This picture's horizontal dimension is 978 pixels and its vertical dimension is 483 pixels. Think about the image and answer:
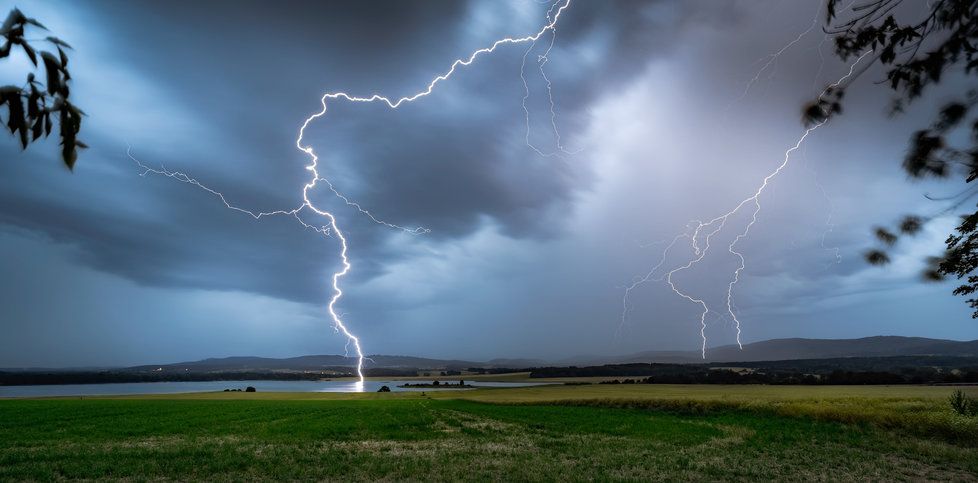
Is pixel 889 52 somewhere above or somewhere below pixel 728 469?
above

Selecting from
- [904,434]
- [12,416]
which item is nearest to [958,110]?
[904,434]

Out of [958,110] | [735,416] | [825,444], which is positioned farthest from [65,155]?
[735,416]

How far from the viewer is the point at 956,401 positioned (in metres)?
26.2

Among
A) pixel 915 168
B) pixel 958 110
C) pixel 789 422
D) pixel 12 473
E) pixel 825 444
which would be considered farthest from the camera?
pixel 789 422

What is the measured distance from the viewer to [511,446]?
871 inches

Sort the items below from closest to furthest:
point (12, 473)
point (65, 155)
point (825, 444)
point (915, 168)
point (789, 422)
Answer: point (65, 155) → point (915, 168) → point (12, 473) → point (825, 444) → point (789, 422)

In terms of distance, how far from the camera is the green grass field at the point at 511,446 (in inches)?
634

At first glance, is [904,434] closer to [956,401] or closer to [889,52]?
[956,401]

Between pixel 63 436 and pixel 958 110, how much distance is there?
35.3 metres

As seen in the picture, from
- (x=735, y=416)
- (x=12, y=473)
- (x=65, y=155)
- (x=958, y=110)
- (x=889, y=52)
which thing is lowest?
(x=735, y=416)

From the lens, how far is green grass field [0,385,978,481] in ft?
52.9

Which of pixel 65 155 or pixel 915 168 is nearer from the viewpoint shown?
pixel 65 155

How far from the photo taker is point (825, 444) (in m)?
22.3

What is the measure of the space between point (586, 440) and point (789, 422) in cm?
1602
